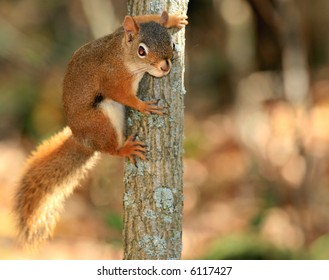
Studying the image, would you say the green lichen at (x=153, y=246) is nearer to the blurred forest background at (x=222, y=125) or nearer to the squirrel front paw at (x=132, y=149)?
the squirrel front paw at (x=132, y=149)

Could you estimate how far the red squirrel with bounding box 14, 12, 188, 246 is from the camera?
3318 millimetres

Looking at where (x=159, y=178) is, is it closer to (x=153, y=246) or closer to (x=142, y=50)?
(x=153, y=246)

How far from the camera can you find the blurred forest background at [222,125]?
6664 millimetres

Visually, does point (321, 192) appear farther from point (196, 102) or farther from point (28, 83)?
point (28, 83)

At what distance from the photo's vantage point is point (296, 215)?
677 centimetres

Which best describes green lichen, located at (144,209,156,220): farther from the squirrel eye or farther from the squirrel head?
the squirrel eye

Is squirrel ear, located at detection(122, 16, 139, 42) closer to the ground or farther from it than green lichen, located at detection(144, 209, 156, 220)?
farther from it

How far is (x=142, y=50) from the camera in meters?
3.39

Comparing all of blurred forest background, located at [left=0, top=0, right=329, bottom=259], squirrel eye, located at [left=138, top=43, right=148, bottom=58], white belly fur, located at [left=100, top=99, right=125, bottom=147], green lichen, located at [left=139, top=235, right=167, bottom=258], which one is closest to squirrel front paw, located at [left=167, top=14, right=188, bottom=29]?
squirrel eye, located at [left=138, top=43, right=148, bottom=58]

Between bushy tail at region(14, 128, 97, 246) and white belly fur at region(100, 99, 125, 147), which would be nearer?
white belly fur at region(100, 99, 125, 147)

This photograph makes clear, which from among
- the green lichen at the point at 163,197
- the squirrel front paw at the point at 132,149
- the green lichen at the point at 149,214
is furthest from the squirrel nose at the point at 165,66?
the green lichen at the point at 149,214
